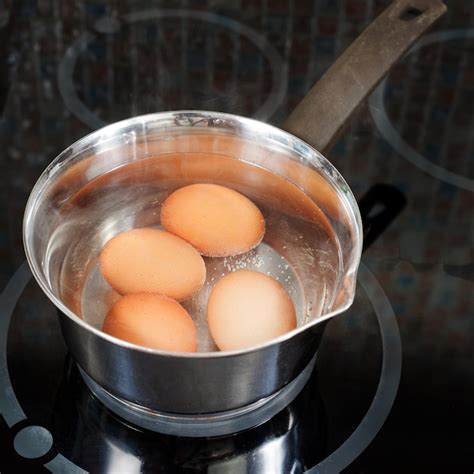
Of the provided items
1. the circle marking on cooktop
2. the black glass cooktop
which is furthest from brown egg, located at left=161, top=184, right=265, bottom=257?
the circle marking on cooktop

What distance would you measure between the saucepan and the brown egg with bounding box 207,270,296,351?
0.10 feet

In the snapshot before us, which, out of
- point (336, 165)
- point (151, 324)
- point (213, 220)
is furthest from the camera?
point (336, 165)

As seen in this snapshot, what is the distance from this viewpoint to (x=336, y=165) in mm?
960

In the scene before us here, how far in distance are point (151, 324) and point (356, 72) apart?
38 cm

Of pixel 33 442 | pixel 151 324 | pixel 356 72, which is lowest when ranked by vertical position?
pixel 33 442

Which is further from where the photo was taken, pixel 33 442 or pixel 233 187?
pixel 233 187

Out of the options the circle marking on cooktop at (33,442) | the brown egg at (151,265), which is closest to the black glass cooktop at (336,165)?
the circle marking on cooktop at (33,442)

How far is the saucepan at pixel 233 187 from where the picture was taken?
681mm

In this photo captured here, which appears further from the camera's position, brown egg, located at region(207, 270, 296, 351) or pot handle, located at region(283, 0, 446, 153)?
pot handle, located at region(283, 0, 446, 153)

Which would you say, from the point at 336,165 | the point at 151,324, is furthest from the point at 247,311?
the point at 336,165

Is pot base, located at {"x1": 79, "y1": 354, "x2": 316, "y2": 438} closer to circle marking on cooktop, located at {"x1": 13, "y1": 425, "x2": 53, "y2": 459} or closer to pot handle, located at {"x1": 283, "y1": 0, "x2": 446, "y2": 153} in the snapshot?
circle marking on cooktop, located at {"x1": 13, "y1": 425, "x2": 53, "y2": 459}

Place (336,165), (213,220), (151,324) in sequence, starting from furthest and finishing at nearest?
(336,165) < (213,220) < (151,324)

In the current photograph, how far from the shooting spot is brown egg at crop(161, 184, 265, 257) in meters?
0.80

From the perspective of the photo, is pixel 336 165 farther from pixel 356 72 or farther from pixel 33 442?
pixel 33 442
